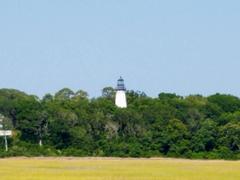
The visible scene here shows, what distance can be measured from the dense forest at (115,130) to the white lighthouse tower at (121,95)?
408 inches

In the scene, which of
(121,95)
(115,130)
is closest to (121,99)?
(121,95)

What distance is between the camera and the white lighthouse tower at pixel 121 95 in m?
107

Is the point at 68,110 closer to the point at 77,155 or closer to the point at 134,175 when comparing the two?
the point at 77,155

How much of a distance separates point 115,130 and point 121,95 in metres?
18.7

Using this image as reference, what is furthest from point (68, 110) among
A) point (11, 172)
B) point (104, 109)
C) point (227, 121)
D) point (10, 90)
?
point (11, 172)

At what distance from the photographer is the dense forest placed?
85.7 metres

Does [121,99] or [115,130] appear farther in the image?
[121,99]

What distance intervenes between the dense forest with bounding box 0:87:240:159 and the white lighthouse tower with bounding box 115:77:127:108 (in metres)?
10.4

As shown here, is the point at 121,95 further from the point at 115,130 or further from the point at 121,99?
the point at 115,130

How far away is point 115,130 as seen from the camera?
301 feet

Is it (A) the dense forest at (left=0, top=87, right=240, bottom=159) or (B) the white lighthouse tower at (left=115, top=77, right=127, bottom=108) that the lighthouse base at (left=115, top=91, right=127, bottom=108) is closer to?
(B) the white lighthouse tower at (left=115, top=77, right=127, bottom=108)

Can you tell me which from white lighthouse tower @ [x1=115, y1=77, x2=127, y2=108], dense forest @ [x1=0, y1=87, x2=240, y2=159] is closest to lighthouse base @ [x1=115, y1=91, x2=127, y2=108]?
white lighthouse tower @ [x1=115, y1=77, x2=127, y2=108]

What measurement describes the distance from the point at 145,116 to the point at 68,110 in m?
7.61

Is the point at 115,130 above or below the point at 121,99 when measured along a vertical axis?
below
